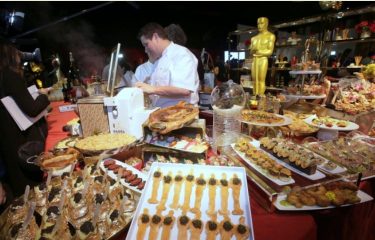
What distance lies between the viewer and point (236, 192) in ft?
3.33

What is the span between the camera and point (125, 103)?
1.42 m

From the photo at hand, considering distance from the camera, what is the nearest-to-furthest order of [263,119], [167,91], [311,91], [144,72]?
[263,119], [167,91], [311,91], [144,72]

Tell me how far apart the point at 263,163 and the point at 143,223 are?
0.70 metres

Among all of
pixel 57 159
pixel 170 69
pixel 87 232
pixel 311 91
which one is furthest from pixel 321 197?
pixel 311 91

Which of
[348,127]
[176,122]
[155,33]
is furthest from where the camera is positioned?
[155,33]

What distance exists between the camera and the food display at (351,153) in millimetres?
1263

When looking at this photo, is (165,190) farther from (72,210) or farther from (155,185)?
(72,210)

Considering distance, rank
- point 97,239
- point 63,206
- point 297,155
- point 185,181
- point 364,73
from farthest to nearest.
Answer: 1. point 364,73
2. point 297,155
3. point 185,181
4. point 63,206
5. point 97,239

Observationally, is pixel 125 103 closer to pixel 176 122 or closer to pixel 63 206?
pixel 176 122

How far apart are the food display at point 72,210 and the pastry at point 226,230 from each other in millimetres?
363

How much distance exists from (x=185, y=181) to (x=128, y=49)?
7.75 meters

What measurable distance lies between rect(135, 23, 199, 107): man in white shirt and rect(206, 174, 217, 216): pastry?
1152 mm

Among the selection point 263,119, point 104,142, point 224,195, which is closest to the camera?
point 224,195

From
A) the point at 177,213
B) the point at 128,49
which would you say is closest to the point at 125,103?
the point at 177,213
